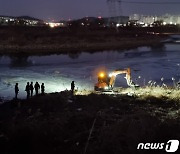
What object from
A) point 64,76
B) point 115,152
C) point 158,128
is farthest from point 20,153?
point 64,76

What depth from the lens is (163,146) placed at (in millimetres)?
10820

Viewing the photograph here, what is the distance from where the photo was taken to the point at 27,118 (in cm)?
1531

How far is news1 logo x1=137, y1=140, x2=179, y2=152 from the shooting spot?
34.8 ft

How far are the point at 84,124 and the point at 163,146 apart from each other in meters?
4.03

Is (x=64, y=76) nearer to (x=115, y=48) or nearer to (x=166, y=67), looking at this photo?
(x=166, y=67)

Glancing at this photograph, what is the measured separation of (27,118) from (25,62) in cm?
3091

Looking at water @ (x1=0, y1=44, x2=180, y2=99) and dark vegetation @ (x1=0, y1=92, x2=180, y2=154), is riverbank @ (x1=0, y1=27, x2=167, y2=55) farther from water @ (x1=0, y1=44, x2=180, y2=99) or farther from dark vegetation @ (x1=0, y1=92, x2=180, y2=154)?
dark vegetation @ (x1=0, y1=92, x2=180, y2=154)

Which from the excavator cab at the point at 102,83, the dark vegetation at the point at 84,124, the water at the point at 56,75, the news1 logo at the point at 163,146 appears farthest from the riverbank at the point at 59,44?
the news1 logo at the point at 163,146

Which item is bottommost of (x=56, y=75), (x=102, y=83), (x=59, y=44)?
(x=56, y=75)

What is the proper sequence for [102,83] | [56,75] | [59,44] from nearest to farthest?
[102,83]
[56,75]
[59,44]

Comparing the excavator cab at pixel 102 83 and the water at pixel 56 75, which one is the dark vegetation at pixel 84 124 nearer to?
the excavator cab at pixel 102 83

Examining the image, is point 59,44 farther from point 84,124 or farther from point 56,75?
point 84,124

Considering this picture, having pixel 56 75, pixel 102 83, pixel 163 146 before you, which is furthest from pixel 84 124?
pixel 56 75

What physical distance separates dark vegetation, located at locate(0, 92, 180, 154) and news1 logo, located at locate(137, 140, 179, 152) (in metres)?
0.21
